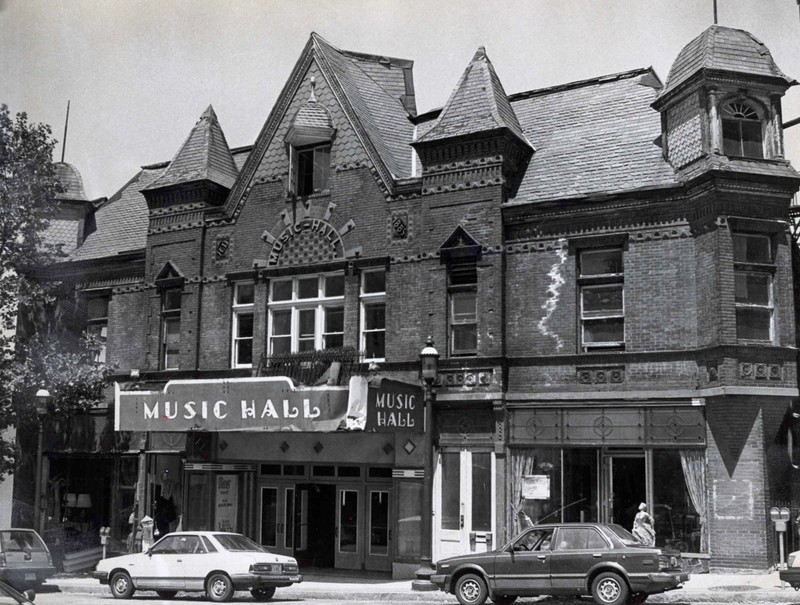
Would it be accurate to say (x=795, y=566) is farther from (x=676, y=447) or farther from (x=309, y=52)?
(x=309, y=52)

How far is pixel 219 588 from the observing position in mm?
18562

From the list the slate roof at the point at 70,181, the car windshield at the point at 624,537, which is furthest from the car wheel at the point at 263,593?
the slate roof at the point at 70,181

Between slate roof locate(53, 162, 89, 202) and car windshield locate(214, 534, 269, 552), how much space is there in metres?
16.2

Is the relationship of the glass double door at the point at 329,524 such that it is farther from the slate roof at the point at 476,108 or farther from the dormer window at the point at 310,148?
the slate roof at the point at 476,108

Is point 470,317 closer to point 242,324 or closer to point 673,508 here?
point 673,508

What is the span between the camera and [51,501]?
2889 cm

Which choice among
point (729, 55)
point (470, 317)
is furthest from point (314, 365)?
point (729, 55)

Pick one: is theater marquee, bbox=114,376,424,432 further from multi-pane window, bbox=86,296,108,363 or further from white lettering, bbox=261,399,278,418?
multi-pane window, bbox=86,296,108,363

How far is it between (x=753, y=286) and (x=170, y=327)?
15.7m

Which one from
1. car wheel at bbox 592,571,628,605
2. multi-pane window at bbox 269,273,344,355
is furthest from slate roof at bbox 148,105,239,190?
car wheel at bbox 592,571,628,605

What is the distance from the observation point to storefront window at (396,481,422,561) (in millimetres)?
22297

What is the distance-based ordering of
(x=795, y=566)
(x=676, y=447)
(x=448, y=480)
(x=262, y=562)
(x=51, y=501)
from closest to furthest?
(x=795, y=566) → (x=262, y=562) → (x=676, y=447) → (x=448, y=480) → (x=51, y=501)

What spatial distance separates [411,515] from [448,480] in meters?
1.27

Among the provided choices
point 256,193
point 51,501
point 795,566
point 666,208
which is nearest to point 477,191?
point 666,208
